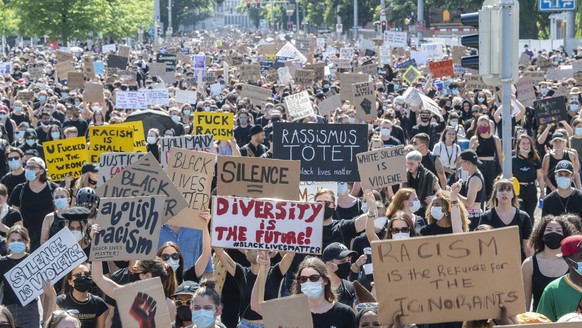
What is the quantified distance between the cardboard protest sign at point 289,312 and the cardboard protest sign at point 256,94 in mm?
17279

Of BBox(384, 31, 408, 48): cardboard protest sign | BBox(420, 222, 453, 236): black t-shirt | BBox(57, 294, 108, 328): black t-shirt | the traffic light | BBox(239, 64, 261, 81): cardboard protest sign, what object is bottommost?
BBox(57, 294, 108, 328): black t-shirt

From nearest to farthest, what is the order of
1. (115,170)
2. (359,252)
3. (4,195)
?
(359,252)
(4,195)
(115,170)

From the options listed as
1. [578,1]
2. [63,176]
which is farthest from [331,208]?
[578,1]

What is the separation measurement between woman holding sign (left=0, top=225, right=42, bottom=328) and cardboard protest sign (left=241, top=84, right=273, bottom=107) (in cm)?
1470

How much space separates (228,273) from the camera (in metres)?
8.95

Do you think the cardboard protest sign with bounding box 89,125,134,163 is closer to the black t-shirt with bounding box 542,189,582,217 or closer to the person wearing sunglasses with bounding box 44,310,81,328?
the black t-shirt with bounding box 542,189,582,217

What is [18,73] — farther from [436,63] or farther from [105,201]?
[105,201]

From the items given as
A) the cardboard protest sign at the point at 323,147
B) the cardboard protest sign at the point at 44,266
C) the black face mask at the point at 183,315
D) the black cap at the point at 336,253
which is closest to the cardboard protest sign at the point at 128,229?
the cardboard protest sign at the point at 44,266

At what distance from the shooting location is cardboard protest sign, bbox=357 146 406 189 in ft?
38.4

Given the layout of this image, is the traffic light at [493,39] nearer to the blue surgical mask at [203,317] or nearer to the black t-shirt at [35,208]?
the black t-shirt at [35,208]

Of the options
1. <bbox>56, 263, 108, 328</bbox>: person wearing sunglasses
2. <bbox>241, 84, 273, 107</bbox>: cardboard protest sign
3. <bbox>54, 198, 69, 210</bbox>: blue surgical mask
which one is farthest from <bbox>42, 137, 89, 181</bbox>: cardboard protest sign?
<bbox>241, 84, 273, 107</bbox>: cardboard protest sign

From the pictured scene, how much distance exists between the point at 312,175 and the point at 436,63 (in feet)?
57.5

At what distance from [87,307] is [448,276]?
2614 millimetres

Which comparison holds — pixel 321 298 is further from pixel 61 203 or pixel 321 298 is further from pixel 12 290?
pixel 61 203
